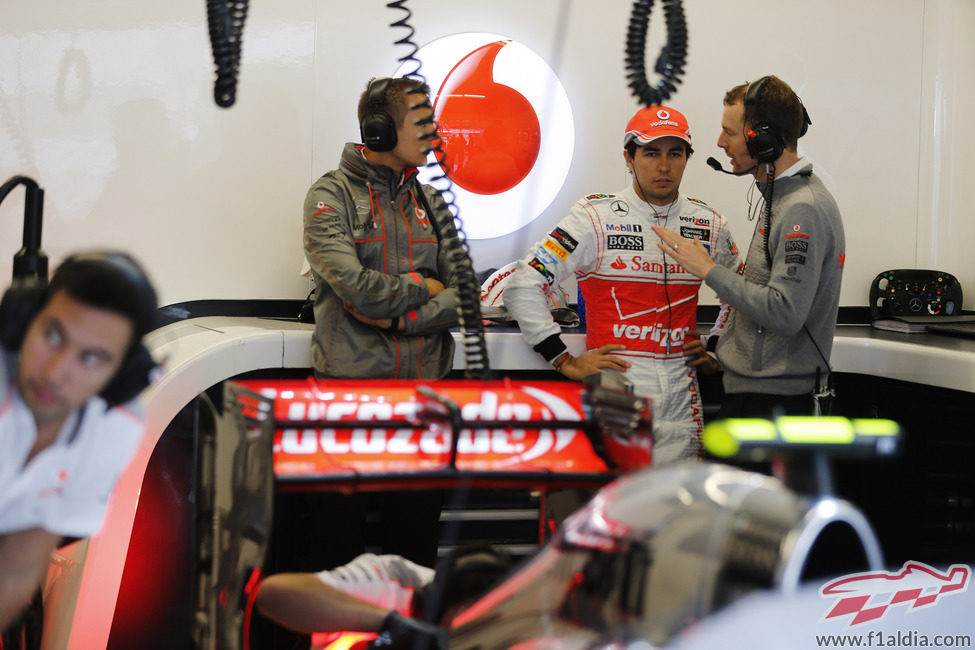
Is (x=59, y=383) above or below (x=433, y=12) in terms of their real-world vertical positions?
below

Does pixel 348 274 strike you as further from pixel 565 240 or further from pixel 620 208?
pixel 620 208

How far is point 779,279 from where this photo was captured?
177 cm

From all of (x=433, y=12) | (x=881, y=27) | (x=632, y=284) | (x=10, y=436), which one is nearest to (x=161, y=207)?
(x=433, y=12)

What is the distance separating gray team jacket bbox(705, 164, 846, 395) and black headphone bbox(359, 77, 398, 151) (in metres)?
0.65

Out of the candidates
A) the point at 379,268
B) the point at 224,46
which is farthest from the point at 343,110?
the point at 224,46

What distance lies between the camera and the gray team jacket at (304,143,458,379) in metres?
1.89

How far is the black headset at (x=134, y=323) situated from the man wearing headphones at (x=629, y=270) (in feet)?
4.19

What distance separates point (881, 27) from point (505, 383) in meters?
2.65

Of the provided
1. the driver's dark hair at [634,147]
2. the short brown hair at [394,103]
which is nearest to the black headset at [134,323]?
the short brown hair at [394,103]

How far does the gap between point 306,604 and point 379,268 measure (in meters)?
1.04

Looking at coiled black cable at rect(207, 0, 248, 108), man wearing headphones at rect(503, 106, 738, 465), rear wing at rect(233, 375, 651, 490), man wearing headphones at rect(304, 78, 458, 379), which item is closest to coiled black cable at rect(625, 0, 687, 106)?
rear wing at rect(233, 375, 651, 490)

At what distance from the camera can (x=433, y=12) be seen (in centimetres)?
296

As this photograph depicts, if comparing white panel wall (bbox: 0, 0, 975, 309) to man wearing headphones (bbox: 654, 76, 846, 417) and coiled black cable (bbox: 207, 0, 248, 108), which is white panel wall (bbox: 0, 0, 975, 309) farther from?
coiled black cable (bbox: 207, 0, 248, 108)

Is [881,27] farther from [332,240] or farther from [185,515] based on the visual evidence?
[185,515]
